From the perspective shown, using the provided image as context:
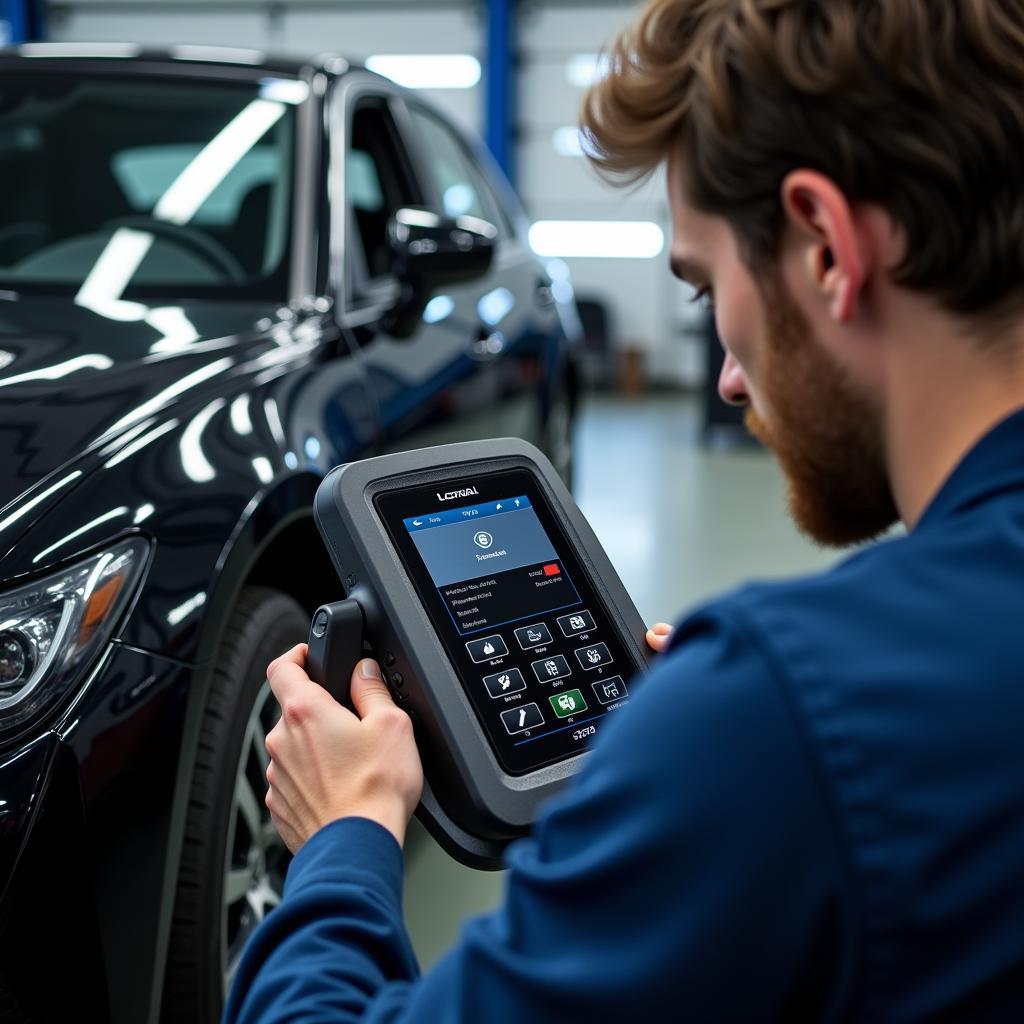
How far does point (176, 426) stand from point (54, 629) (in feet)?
1.14

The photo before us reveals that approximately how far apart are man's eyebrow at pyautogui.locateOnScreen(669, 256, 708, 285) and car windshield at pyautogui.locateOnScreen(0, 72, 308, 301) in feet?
4.73

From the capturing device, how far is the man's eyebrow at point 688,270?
2.73 ft

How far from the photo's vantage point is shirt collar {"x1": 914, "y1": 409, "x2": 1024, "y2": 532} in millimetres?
656

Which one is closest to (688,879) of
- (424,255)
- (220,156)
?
(424,255)

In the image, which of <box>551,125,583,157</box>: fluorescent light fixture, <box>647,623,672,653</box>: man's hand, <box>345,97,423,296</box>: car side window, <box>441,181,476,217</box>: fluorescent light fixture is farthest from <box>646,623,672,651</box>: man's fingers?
<box>551,125,583,157</box>: fluorescent light fixture

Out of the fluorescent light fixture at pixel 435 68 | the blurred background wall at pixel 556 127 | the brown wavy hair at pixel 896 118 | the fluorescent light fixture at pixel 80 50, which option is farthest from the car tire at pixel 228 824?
the fluorescent light fixture at pixel 435 68

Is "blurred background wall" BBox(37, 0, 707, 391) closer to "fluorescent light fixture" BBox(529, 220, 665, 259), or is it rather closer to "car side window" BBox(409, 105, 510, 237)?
"fluorescent light fixture" BBox(529, 220, 665, 259)

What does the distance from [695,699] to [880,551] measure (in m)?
0.13

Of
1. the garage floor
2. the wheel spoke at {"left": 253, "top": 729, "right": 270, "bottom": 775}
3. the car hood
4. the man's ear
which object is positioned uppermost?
the man's ear

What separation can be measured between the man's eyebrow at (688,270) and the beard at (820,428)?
8 centimetres

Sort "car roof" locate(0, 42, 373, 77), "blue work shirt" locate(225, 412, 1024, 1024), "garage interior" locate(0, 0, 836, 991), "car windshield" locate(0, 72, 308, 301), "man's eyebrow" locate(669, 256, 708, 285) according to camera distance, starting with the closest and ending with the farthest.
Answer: "blue work shirt" locate(225, 412, 1024, 1024)
"man's eyebrow" locate(669, 256, 708, 285)
"car windshield" locate(0, 72, 308, 301)
"car roof" locate(0, 42, 373, 77)
"garage interior" locate(0, 0, 836, 991)

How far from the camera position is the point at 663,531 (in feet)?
16.4

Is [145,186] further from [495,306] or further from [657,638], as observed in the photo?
[657,638]

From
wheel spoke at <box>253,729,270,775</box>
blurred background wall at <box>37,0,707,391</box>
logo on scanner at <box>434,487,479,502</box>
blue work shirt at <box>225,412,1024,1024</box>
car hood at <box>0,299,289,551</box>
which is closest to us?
blue work shirt at <box>225,412,1024,1024</box>
